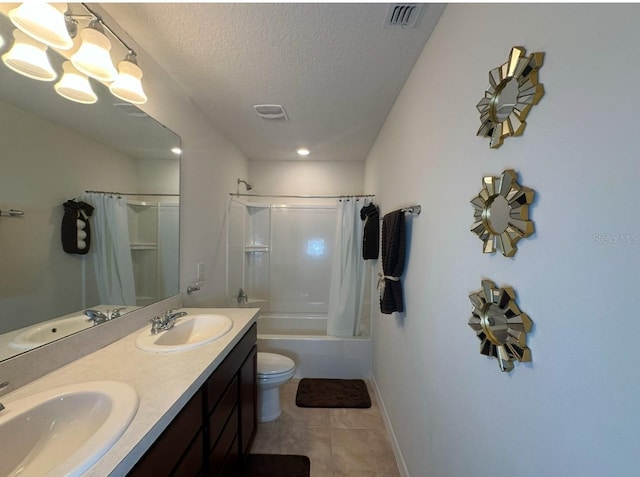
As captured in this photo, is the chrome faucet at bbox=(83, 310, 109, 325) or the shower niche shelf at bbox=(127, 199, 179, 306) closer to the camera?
the chrome faucet at bbox=(83, 310, 109, 325)

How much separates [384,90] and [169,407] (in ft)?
6.46

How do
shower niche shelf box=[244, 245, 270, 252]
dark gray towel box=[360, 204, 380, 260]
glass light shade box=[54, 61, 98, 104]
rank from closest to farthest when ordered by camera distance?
glass light shade box=[54, 61, 98, 104]
dark gray towel box=[360, 204, 380, 260]
shower niche shelf box=[244, 245, 270, 252]

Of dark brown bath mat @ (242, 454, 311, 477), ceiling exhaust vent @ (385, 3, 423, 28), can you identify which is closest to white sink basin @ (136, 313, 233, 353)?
dark brown bath mat @ (242, 454, 311, 477)

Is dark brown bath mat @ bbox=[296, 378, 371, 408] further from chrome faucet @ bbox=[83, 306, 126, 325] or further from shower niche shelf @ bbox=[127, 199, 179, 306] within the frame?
chrome faucet @ bbox=[83, 306, 126, 325]

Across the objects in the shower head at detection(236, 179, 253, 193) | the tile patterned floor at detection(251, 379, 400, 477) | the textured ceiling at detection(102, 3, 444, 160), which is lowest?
the tile patterned floor at detection(251, 379, 400, 477)

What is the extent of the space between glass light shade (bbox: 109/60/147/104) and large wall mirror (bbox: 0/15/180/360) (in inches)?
2.1

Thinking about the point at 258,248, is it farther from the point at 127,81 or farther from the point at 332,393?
the point at 127,81

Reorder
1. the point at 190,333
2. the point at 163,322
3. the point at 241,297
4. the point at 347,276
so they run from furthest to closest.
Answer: the point at 241,297 < the point at 347,276 < the point at 190,333 < the point at 163,322

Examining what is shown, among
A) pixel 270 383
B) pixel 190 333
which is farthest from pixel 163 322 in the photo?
pixel 270 383

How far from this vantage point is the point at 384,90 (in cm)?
171

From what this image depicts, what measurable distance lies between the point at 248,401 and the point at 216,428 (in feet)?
1.71

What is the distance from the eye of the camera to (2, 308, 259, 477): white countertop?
0.62 meters

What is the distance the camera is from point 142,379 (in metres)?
0.90

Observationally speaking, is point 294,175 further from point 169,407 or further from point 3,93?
point 169,407
